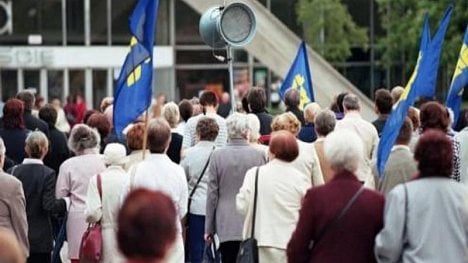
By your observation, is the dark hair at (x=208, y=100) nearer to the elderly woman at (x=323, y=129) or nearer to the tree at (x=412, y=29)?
the elderly woman at (x=323, y=129)

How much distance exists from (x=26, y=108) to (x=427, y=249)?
908cm

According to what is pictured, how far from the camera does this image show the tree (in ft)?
119

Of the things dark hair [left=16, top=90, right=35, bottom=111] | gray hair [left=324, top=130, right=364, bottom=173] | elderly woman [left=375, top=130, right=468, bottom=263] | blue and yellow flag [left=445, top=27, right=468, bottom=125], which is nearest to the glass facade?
dark hair [left=16, top=90, right=35, bottom=111]

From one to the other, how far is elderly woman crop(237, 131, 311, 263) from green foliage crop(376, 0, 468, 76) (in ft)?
80.4

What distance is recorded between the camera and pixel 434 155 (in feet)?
28.5

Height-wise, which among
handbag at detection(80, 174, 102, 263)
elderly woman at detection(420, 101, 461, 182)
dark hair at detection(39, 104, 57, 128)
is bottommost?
handbag at detection(80, 174, 102, 263)

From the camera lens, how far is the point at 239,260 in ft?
35.7

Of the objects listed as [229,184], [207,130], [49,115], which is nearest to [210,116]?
[207,130]

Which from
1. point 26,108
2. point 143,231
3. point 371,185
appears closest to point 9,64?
point 26,108

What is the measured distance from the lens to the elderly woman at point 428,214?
335 inches

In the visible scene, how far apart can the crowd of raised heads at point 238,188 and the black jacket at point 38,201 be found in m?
0.01

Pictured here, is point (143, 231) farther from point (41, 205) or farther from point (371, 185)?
point (41, 205)

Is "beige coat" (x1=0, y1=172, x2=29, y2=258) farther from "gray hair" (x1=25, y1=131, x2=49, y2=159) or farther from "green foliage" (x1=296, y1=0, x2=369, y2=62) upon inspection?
"green foliage" (x1=296, y1=0, x2=369, y2=62)

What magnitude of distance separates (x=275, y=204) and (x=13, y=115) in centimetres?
527
